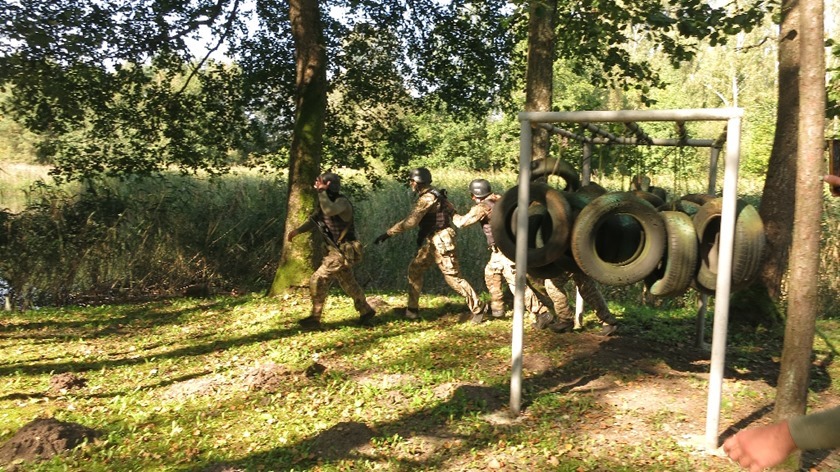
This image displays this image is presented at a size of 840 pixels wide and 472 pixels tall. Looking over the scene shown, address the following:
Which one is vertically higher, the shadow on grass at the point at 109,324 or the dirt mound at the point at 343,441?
the dirt mound at the point at 343,441

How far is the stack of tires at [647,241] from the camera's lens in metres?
4.86

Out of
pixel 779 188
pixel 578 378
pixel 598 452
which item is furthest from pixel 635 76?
pixel 598 452

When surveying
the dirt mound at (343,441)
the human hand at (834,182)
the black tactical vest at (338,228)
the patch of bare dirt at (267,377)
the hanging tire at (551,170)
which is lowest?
the dirt mound at (343,441)

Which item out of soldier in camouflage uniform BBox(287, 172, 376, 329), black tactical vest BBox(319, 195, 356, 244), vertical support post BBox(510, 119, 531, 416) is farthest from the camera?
black tactical vest BBox(319, 195, 356, 244)

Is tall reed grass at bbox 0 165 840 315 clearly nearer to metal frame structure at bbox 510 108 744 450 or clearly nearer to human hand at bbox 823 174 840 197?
metal frame structure at bbox 510 108 744 450

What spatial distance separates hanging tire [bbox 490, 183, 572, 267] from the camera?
5219 millimetres

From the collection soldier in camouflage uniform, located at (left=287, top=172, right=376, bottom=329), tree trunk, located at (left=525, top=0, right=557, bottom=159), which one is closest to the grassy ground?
soldier in camouflage uniform, located at (left=287, top=172, right=376, bottom=329)

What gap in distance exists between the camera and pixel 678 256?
4.91m

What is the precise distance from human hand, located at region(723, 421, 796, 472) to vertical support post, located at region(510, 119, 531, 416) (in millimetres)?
3011

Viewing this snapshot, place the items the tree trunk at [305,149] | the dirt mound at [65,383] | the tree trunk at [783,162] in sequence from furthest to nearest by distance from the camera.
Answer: the tree trunk at [305,149] → the tree trunk at [783,162] → the dirt mound at [65,383]

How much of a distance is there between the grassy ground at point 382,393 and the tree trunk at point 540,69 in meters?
2.47

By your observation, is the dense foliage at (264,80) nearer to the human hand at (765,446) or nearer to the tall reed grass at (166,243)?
the tall reed grass at (166,243)

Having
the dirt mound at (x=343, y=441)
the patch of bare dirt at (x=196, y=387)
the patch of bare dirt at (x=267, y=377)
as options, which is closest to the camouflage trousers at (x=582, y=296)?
the dirt mound at (x=343, y=441)

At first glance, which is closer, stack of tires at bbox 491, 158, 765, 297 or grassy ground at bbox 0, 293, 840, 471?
grassy ground at bbox 0, 293, 840, 471
